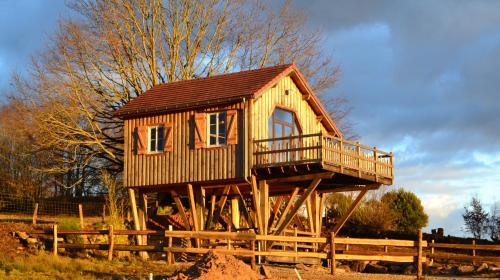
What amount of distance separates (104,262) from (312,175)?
796 cm

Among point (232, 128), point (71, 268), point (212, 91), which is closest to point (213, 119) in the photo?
point (232, 128)

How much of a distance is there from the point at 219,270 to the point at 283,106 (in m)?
12.9

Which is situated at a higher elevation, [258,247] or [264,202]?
[264,202]

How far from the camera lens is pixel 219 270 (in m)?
20.1

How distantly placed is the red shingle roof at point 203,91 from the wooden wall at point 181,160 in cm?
45

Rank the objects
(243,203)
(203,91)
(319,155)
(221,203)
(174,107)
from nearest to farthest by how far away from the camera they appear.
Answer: (319,155), (174,107), (203,91), (243,203), (221,203)

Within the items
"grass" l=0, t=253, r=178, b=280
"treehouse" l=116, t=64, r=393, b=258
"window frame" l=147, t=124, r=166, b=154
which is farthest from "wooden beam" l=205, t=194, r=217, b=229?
"grass" l=0, t=253, r=178, b=280

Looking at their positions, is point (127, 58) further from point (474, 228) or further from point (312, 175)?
point (474, 228)

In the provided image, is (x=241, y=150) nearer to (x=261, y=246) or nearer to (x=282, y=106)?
(x=282, y=106)

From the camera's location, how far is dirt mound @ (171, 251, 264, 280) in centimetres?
1978

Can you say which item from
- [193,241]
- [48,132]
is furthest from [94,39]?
[193,241]

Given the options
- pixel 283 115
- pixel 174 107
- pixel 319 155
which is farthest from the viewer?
pixel 283 115

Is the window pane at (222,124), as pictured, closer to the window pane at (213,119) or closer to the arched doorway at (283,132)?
the window pane at (213,119)

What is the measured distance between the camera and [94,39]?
3919 centimetres
